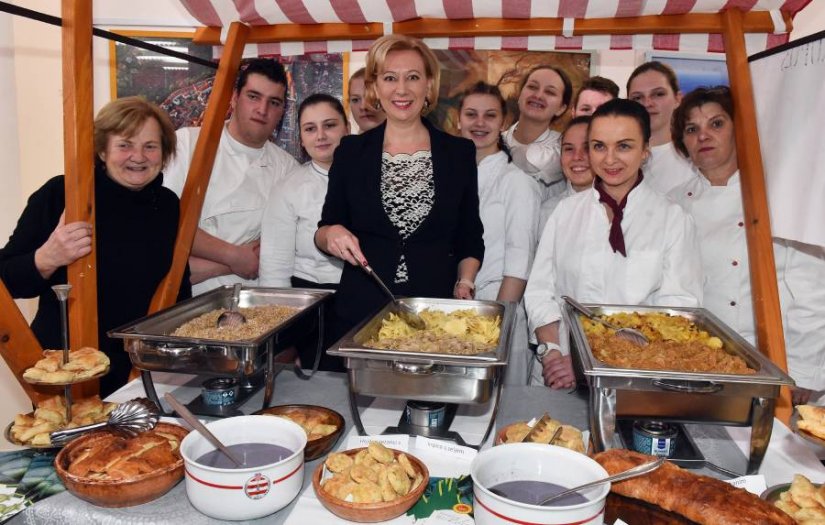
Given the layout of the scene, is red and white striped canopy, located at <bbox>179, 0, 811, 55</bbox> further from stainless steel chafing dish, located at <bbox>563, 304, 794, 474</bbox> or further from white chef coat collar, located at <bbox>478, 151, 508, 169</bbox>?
stainless steel chafing dish, located at <bbox>563, 304, 794, 474</bbox>

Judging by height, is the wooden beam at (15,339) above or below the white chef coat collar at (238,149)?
below

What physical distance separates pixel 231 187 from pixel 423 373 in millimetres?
1676

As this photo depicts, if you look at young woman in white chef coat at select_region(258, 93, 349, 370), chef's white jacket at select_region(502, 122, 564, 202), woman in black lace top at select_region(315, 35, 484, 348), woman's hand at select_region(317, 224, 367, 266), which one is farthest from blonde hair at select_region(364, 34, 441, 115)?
chef's white jacket at select_region(502, 122, 564, 202)

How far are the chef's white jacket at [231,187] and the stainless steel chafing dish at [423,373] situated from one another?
1.36 m

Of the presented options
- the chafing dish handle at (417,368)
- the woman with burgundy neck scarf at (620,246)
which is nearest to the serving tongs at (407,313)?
the chafing dish handle at (417,368)

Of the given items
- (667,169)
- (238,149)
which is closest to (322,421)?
(238,149)

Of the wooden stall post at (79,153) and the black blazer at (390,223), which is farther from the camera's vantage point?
the black blazer at (390,223)

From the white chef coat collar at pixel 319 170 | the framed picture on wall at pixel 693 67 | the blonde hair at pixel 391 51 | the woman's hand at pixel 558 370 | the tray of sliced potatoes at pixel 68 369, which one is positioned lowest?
the woman's hand at pixel 558 370

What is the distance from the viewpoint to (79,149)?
60.2 inches

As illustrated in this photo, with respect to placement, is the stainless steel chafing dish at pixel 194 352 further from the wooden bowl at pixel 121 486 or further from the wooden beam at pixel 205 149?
the wooden beam at pixel 205 149

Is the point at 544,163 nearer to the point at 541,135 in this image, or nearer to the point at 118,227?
the point at 541,135

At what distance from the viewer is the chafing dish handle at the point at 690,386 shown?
112 centimetres

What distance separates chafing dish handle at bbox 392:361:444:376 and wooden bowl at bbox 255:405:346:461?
0.65ft

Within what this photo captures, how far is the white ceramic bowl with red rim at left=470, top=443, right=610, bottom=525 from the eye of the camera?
2.66ft
